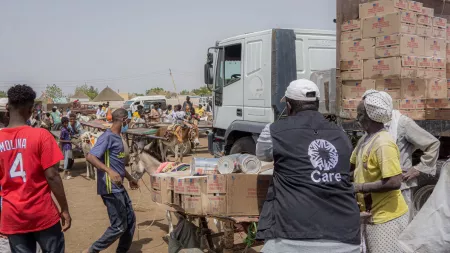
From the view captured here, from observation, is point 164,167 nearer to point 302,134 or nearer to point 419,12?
point 302,134

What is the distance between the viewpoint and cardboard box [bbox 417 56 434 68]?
514 centimetres

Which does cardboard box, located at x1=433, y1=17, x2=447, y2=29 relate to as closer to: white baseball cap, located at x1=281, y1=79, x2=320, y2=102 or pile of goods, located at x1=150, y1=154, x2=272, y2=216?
pile of goods, located at x1=150, y1=154, x2=272, y2=216

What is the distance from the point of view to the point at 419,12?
5262 millimetres

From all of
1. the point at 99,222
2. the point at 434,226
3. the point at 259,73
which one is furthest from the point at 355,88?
the point at 99,222

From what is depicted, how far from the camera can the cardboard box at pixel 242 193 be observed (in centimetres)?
337

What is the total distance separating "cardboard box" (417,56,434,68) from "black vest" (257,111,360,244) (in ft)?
10.6

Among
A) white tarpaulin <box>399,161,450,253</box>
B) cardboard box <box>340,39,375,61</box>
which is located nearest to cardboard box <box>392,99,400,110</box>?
cardboard box <box>340,39,375,61</box>

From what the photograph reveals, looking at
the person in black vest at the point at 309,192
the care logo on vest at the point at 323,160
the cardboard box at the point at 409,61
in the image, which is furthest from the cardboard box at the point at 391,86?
the care logo on vest at the point at 323,160

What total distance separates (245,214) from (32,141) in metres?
1.73

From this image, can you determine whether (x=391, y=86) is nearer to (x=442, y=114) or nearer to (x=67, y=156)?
(x=442, y=114)

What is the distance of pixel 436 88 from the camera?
525 centimetres

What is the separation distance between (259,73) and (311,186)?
5281 mm

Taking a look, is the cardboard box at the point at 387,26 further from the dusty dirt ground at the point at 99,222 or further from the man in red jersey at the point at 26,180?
the man in red jersey at the point at 26,180

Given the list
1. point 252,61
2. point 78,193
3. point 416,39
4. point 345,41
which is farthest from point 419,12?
point 78,193
